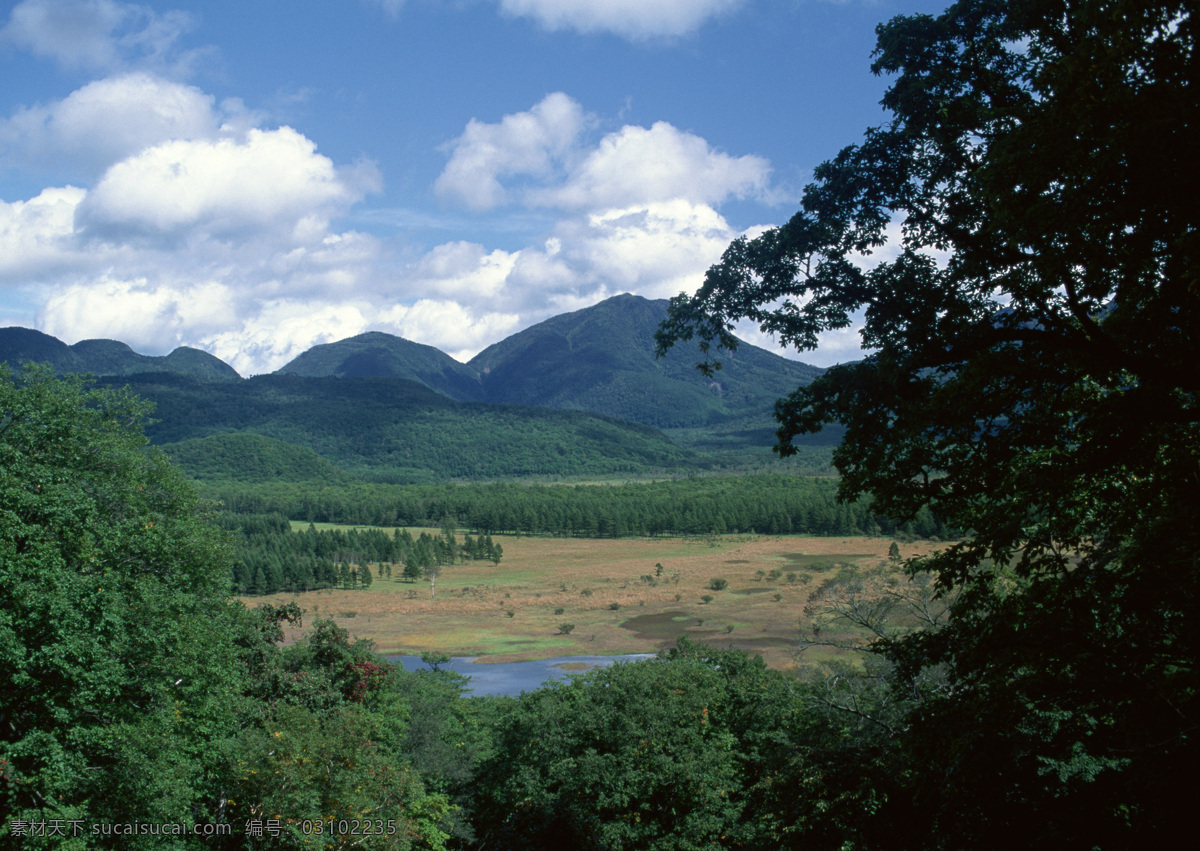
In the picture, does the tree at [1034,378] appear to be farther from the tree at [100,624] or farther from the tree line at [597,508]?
the tree line at [597,508]

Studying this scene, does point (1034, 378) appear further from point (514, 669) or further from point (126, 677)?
point (514, 669)

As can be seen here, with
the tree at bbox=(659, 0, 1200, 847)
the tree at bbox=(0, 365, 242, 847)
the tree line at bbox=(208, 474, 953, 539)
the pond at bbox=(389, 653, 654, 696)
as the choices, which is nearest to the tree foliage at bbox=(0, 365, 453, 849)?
the tree at bbox=(0, 365, 242, 847)

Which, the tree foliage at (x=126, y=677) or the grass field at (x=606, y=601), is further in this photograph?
the grass field at (x=606, y=601)

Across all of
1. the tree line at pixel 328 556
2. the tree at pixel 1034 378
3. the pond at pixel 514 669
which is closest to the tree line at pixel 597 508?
the tree line at pixel 328 556

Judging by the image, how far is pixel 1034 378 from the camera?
7609 mm

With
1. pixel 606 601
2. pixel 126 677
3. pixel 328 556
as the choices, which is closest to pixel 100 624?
pixel 126 677

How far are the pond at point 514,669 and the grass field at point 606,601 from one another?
2107mm

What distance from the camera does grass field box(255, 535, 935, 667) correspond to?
5988 centimetres

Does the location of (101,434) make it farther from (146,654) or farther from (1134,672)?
(1134,672)

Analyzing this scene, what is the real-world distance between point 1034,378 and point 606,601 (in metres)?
72.5

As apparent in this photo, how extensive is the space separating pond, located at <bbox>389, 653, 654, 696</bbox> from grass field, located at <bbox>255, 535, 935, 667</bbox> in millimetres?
2107

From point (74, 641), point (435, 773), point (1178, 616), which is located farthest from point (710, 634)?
point (1178, 616)

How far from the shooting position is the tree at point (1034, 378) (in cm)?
635

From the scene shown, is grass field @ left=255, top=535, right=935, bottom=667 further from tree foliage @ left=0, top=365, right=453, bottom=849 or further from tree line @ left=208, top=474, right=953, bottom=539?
tree foliage @ left=0, top=365, right=453, bottom=849
